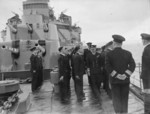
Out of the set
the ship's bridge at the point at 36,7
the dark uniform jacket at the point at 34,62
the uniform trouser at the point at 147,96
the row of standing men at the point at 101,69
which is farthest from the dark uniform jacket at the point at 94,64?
the ship's bridge at the point at 36,7

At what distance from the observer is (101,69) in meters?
7.68

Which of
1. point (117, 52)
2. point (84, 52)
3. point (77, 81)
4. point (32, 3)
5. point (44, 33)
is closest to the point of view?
point (117, 52)

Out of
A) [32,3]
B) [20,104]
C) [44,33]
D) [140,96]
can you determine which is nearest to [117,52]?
[20,104]

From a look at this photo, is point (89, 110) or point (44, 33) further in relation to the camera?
point (44, 33)

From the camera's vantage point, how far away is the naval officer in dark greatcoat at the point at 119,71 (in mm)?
4969

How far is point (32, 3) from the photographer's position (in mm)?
24516

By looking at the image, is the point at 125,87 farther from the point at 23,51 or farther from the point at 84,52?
the point at 23,51

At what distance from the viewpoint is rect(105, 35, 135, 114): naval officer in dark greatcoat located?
16.3 feet

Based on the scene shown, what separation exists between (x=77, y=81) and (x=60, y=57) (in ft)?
2.29

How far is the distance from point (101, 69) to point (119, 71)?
269 centimetres

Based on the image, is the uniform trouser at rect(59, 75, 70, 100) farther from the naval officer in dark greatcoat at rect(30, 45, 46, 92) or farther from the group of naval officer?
the naval officer in dark greatcoat at rect(30, 45, 46, 92)

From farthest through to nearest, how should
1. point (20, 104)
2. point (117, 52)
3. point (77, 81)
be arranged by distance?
point (77, 81) < point (20, 104) < point (117, 52)

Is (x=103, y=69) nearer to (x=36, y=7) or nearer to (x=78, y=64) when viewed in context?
(x=78, y=64)

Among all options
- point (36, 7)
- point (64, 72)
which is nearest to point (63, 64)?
point (64, 72)
